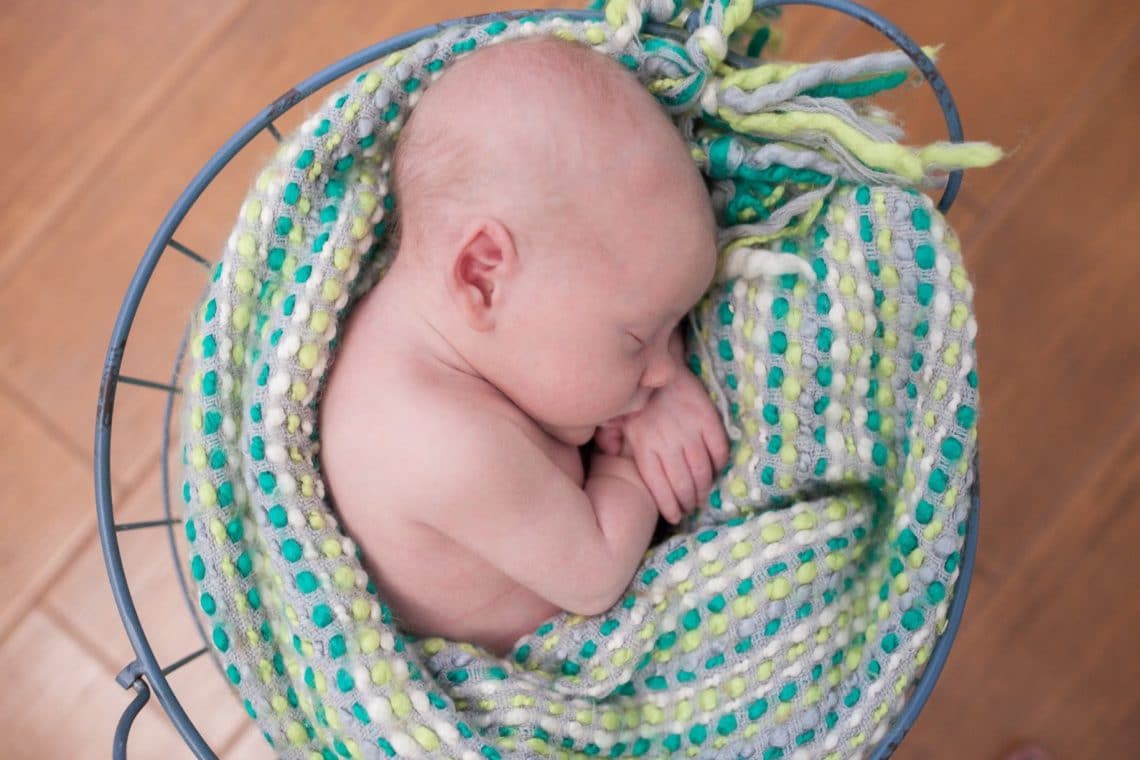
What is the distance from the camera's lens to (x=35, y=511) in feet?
3.54

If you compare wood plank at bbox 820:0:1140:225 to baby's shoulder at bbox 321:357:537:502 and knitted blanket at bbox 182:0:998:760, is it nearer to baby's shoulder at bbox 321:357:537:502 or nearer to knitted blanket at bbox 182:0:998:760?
knitted blanket at bbox 182:0:998:760

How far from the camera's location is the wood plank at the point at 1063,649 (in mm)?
1021

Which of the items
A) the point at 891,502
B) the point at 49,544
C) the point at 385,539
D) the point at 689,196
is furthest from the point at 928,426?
the point at 49,544

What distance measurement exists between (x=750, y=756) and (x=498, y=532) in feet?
0.86

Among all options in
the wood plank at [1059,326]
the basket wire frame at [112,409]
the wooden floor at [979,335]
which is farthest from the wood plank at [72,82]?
the wood plank at [1059,326]

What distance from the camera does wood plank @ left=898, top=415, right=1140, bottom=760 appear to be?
1021 mm

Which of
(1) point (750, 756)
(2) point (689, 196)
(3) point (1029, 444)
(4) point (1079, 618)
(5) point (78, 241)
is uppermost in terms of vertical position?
(5) point (78, 241)

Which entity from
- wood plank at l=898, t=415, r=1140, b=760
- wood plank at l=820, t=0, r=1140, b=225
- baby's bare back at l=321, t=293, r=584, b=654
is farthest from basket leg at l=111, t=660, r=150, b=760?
wood plank at l=820, t=0, r=1140, b=225

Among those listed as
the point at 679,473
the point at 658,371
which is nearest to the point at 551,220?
the point at 658,371

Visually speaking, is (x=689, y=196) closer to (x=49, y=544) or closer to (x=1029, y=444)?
(x=1029, y=444)

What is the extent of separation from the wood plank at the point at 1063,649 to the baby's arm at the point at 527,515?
1.60 feet

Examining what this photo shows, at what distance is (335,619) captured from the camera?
683 millimetres

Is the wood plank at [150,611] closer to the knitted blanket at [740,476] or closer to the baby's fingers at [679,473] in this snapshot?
the knitted blanket at [740,476]

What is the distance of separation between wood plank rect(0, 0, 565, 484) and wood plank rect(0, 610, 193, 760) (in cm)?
20
